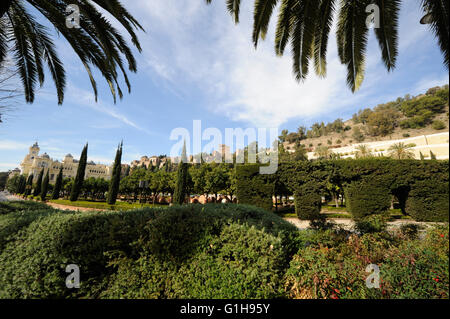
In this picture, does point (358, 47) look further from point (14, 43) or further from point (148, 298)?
point (14, 43)

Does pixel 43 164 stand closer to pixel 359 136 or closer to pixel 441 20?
pixel 441 20

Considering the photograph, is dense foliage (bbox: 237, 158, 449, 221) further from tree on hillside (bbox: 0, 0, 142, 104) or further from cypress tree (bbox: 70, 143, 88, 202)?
cypress tree (bbox: 70, 143, 88, 202)

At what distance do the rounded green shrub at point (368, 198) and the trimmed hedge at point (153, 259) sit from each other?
10.7m

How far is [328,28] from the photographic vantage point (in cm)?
449

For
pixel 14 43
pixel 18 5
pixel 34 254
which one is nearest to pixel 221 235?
pixel 34 254

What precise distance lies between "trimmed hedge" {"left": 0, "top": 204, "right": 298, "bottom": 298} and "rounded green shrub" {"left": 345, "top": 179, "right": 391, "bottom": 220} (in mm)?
10728

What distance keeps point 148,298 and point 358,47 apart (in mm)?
6043

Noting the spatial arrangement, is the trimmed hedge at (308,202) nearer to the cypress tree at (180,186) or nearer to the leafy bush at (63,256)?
the leafy bush at (63,256)

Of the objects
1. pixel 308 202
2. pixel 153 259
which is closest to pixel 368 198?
pixel 308 202

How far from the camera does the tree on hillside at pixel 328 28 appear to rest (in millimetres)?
3242

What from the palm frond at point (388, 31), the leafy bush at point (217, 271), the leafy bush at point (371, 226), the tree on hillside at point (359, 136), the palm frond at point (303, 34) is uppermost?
the tree on hillside at point (359, 136)

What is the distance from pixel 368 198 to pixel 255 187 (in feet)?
23.1

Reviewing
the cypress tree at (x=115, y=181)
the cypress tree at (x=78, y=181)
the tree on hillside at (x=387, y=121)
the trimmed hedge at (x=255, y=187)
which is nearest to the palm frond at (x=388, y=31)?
the trimmed hedge at (x=255, y=187)

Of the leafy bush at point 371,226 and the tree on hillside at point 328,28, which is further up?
the tree on hillside at point 328,28
